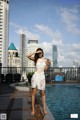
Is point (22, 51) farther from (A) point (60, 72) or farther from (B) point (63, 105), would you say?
(B) point (63, 105)

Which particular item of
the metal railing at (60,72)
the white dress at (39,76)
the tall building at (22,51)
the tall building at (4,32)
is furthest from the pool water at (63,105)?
the tall building at (22,51)

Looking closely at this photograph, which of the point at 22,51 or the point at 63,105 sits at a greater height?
the point at 22,51

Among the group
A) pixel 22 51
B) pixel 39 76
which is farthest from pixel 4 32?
pixel 39 76

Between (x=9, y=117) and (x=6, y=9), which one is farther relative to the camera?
(x=6, y=9)

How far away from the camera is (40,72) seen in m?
5.37

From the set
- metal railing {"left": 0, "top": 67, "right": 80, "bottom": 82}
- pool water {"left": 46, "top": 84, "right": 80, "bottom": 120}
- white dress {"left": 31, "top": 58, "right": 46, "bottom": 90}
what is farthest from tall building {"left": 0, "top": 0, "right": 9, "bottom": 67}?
white dress {"left": 31, "top": 58, "right": 46, "bottom": 90}

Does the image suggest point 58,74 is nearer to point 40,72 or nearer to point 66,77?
point 66,77

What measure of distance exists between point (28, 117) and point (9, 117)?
36cm

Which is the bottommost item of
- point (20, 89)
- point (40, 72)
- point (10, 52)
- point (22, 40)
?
point (20, 89)

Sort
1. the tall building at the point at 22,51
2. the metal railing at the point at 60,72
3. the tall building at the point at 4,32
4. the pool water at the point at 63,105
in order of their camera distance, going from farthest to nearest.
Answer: the tall building at the point at 22,51 → the tall building at the point at 4,32 → the metal railing at the point at 60,72 → the pool water at the point at 63,105

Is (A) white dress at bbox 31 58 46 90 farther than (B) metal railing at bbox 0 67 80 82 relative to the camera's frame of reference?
No

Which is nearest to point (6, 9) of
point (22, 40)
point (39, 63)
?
point (22, 40)

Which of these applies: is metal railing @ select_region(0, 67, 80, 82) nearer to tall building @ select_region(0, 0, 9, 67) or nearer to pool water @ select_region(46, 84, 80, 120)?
pool water @ select_region(46, 84, 80, 120)

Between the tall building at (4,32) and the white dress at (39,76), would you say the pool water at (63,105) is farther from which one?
the tall building at (4,32)
